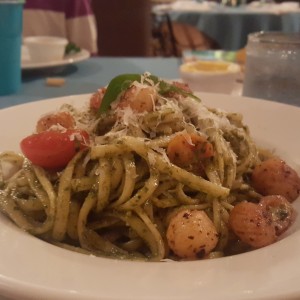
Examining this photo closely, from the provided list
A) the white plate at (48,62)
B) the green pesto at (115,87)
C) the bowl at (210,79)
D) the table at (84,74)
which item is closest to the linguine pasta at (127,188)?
the green pesto at (115,87)

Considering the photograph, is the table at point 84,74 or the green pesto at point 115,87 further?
the table at point 84,74

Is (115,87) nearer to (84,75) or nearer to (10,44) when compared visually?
(10,44)

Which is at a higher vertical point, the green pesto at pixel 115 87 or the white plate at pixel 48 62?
the green pesto at pixel 115 87

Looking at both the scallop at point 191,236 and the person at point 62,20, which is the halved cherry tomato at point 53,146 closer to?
the scallop at point 191,236

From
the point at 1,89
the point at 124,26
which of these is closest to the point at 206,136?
the point at 1,89

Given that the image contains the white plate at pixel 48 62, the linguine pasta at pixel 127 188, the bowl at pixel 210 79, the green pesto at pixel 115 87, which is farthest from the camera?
the white plate at pixel 48 62

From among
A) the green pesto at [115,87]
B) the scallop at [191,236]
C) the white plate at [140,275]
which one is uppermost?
the green pesto at [115,87]

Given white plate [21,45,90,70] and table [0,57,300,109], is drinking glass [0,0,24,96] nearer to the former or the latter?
table [0,57,300,109]
